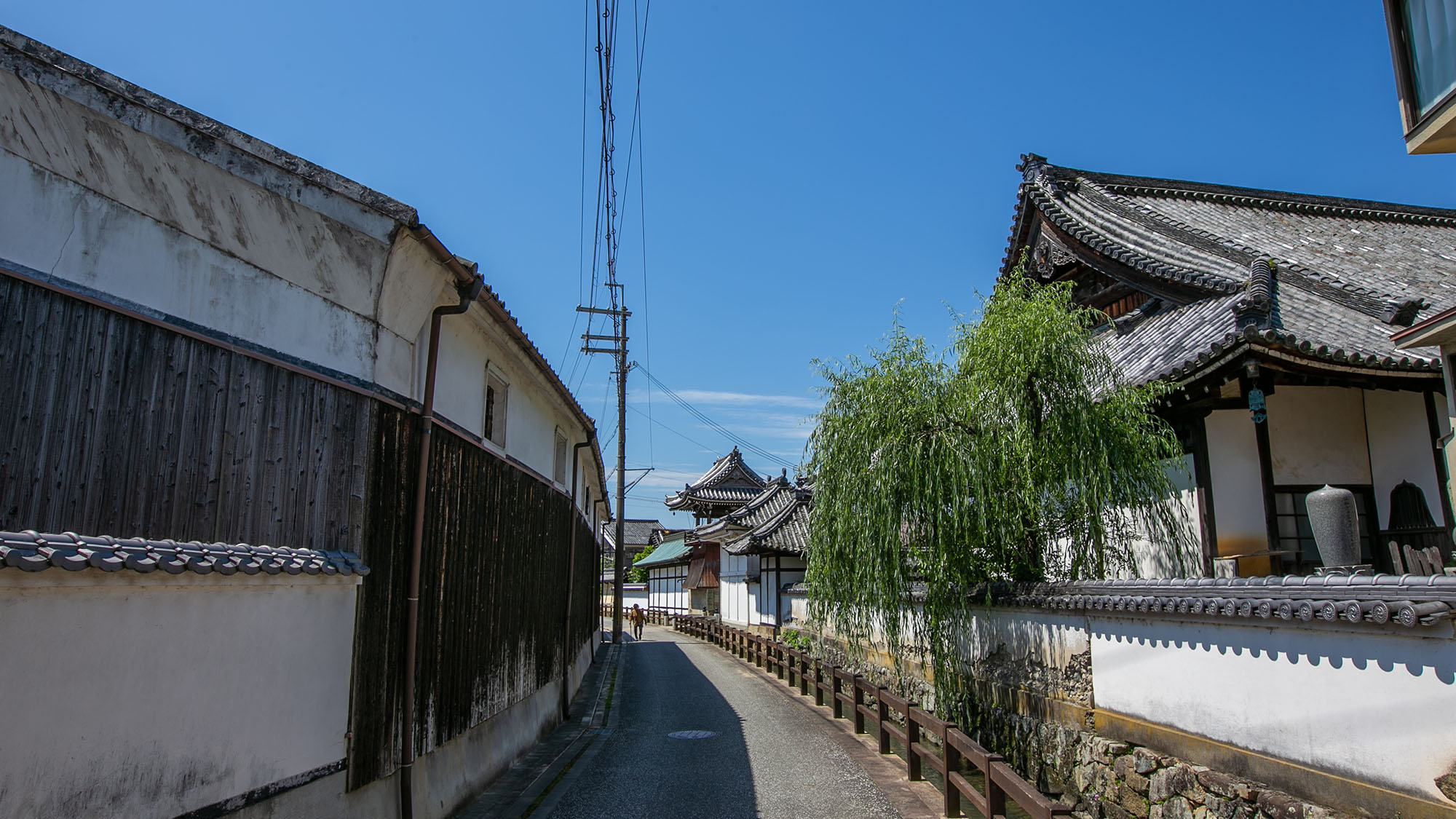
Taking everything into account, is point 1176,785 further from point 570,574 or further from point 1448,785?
point 570,574

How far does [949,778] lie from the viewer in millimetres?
8336

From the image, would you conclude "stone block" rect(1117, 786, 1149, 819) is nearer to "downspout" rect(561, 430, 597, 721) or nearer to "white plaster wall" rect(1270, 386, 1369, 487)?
"white plaster wall" rect(1270, 386, 1369, 487)

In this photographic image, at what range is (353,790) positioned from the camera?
20.2ft

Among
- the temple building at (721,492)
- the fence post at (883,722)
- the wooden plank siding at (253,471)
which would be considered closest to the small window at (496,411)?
the wooden plank siding at (253,471)

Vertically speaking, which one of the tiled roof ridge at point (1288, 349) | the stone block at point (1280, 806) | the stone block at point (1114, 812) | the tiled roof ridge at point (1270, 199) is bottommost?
the stone block at point (1114, 812)

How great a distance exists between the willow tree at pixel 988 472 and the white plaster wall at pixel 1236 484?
20.3 inches

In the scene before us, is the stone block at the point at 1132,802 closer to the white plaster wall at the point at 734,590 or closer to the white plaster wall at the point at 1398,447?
the white plaster wall at the point at 1398,447

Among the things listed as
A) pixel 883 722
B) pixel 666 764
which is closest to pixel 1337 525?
pixel 883 722

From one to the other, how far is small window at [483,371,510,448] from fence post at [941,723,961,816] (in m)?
5.98

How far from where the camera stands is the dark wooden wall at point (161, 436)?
4.85 metres

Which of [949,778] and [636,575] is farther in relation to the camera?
[636,575]

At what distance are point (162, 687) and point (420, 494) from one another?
271 centimetres

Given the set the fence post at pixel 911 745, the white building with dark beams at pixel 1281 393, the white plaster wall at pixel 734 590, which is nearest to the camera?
the white building with dark beams at pixel 1281 393

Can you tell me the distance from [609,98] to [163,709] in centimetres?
824
